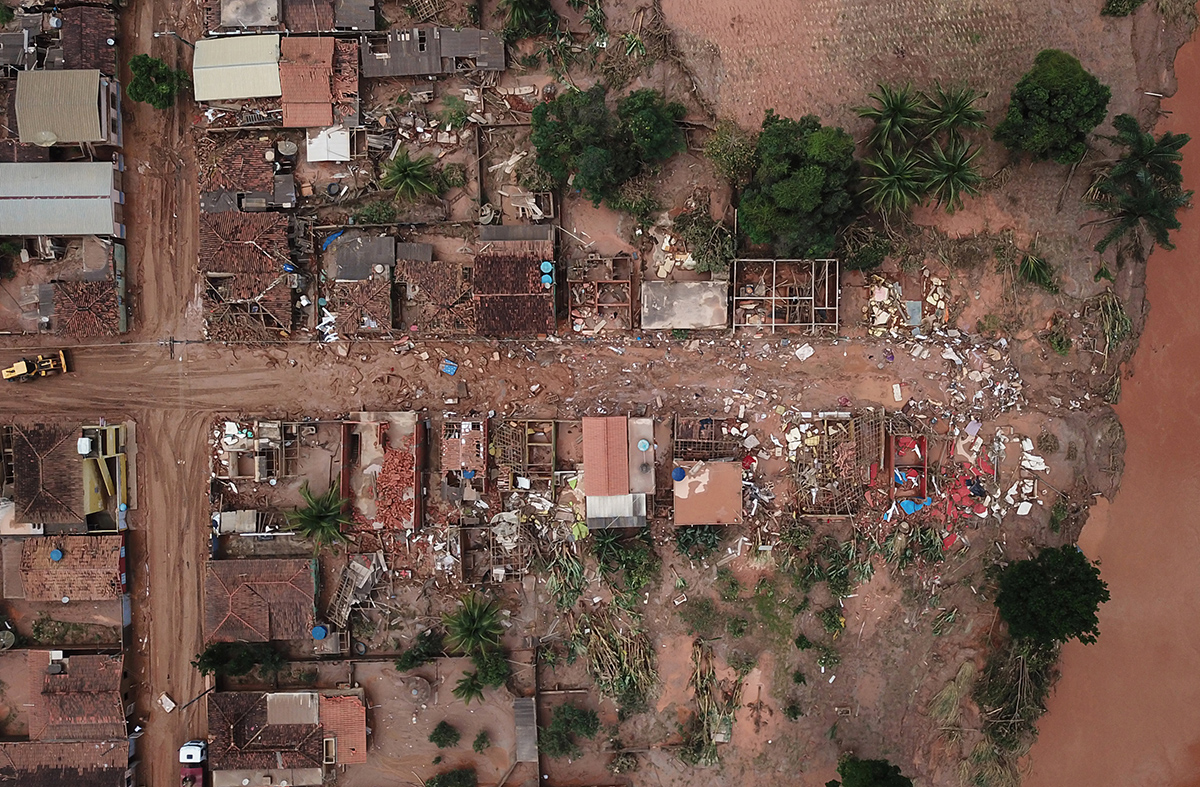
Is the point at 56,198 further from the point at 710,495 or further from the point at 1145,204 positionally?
the point at 1145,204

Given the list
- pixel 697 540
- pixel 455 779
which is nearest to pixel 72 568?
pixel 455 779

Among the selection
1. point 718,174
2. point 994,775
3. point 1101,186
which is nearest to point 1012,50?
point 1101,186

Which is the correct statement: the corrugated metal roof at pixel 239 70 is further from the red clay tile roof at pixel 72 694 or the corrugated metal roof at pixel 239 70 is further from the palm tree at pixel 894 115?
the red clay tile roof at pixel 72 694

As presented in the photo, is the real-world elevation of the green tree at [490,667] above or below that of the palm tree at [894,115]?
below

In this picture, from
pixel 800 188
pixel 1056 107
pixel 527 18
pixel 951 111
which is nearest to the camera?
pixel 800 188

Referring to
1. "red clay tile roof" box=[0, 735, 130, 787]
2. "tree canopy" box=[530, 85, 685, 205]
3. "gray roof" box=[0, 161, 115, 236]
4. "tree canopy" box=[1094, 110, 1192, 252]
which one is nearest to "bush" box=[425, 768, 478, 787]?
"red clay tile roof" box=[0, 735, 130, 787]

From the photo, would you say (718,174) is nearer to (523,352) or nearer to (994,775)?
(523,352)

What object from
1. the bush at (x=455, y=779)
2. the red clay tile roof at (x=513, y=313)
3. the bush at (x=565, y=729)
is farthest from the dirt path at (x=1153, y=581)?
the red clay tile roof at (x=513, y=313)
